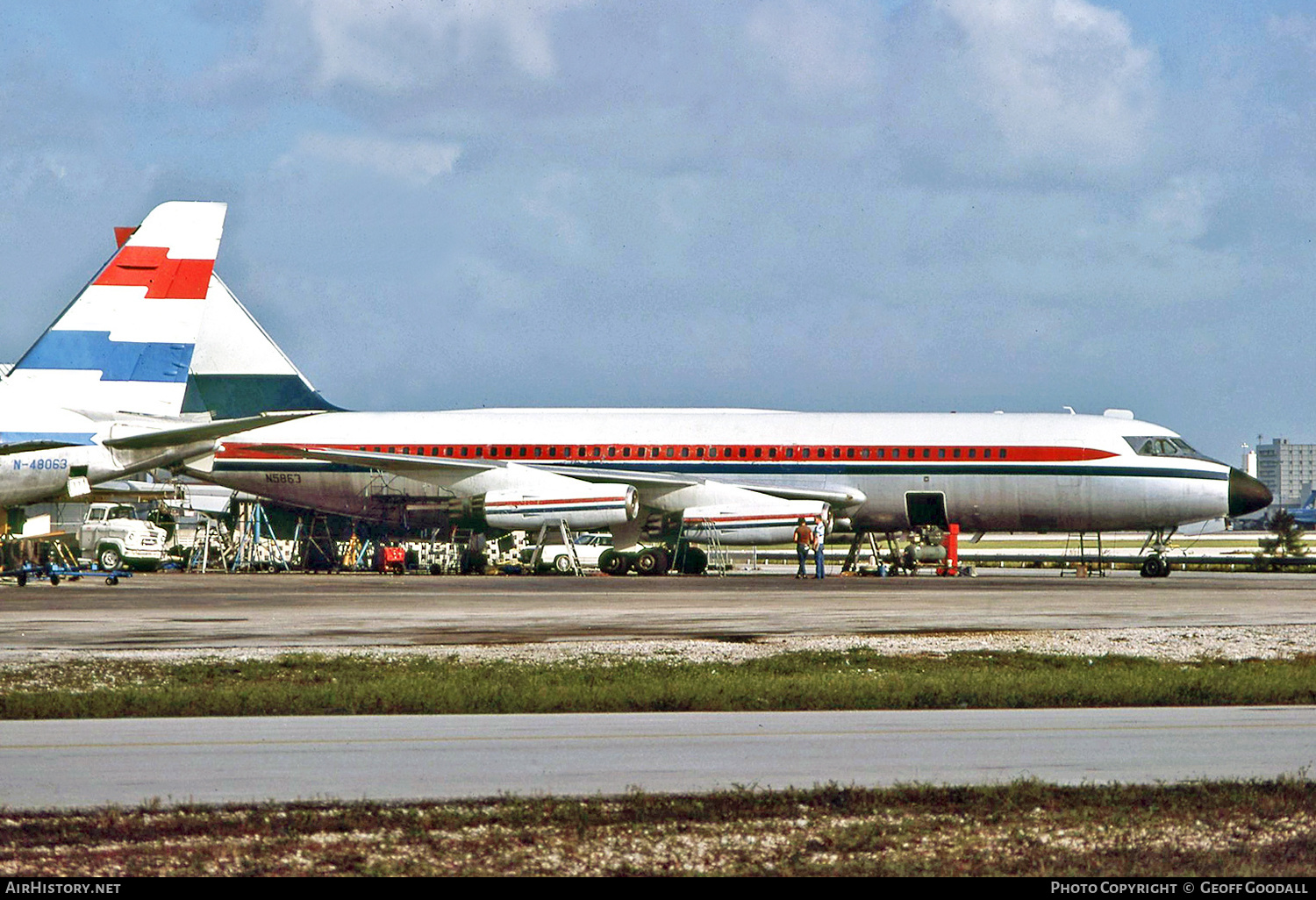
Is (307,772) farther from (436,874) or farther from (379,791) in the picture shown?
(436,874)

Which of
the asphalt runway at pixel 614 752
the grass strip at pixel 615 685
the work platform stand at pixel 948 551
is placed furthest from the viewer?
the work platform stand at pixel 948 551

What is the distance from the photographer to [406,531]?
1740 inches

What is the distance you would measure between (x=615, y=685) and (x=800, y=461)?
89.3ft

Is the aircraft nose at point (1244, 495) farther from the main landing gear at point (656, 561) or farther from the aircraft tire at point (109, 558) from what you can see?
the aircraft tire at point (109, 558)

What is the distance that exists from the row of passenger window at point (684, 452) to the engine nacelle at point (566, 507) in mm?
1755

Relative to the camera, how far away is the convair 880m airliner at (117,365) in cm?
2523

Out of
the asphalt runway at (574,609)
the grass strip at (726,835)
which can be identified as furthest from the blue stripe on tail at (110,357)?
the grass strip at (726,835)

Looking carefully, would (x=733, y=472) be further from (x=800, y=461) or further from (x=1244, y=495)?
(x=1244, y=495)

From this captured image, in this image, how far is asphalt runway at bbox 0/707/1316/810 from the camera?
848 cm

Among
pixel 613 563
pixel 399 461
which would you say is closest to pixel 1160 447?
pixel 613 563

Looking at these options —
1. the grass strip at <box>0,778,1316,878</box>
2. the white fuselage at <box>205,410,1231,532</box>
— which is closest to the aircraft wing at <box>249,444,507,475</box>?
the white fuselage at <box>205,410,1231,532</box>

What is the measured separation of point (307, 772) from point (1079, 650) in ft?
32.7

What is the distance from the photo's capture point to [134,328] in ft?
84.0

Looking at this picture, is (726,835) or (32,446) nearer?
(726,835)
